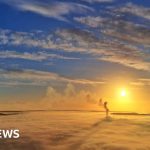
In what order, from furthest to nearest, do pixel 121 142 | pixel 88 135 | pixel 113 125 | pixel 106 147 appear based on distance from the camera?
pixel 113 125 → pixel 88 135 → pixel 121 142 → pixel 106 147

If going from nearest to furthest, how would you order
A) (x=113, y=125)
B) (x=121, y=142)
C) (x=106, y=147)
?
(x=106, y=147)
(x=121, y=142)
(x=113, y=125)

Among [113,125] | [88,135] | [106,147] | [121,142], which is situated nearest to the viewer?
[106,147]

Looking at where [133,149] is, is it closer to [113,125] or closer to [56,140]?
[56,140]

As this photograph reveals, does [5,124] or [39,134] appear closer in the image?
[39,134]

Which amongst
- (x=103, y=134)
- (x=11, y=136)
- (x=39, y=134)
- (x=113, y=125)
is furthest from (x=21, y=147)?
(x=113, y=125)

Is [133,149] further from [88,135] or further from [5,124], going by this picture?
[5,124]

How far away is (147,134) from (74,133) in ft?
15.4

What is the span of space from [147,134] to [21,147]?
897 centimetres

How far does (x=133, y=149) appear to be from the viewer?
21.5 metres

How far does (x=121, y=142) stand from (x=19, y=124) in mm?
10621

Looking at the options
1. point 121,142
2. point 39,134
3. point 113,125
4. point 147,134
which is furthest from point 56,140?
point 113,125

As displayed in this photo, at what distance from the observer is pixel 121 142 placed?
23.2 m

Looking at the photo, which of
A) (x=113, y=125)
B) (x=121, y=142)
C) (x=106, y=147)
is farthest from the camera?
(x=113, y=125)

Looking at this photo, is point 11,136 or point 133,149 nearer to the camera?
point 133,149
